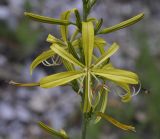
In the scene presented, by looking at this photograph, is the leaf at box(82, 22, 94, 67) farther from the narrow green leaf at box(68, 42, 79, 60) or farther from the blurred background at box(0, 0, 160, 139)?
the blurred background at box(0, 0, 160, 139)

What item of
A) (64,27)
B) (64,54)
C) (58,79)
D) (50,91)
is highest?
(64,27)

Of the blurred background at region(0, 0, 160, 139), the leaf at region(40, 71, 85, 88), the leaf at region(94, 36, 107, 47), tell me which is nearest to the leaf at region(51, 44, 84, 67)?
the leaf at region(40, 71, 85, 88)

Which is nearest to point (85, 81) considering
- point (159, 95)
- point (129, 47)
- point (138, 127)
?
point (159, 95)

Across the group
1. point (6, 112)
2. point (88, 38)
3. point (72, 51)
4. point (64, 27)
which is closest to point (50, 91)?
point (6, 112)

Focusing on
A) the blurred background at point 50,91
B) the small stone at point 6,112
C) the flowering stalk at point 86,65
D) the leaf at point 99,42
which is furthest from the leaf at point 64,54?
the small stone at point 6,112

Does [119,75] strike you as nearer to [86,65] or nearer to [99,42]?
[86,65]
